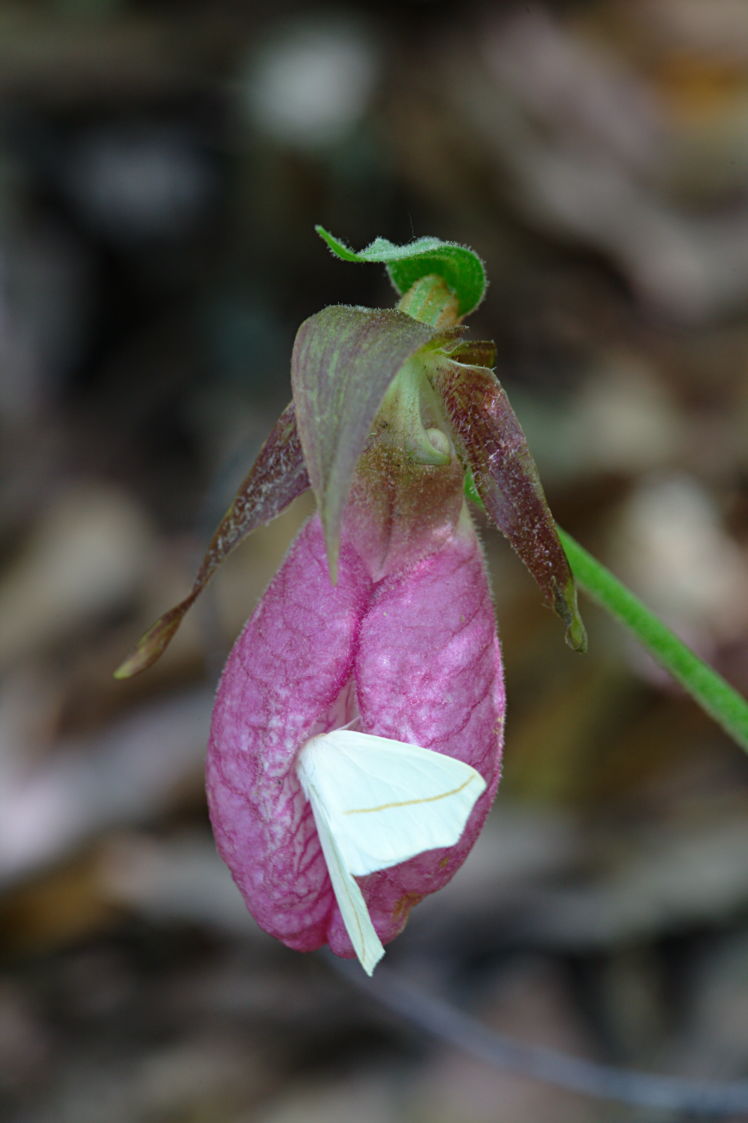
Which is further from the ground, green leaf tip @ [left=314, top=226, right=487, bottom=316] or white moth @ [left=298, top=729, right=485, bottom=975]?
green leaf tip @ [left=314, top=226, right=487, bottom=316]

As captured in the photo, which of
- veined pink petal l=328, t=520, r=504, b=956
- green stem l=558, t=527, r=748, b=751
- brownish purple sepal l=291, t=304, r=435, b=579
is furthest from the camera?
green stem l=558, t=527, r=748, b=751

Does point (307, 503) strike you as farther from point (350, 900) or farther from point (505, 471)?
point (350, 900)

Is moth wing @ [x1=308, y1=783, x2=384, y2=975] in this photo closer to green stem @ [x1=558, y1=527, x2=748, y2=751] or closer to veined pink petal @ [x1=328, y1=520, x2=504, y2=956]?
veined pink petal @ [x1=328, y1=520, x2=504, y2=956]

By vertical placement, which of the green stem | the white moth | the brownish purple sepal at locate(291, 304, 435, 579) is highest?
the brownish purple sepal at locate(291, 304, 435, 579)

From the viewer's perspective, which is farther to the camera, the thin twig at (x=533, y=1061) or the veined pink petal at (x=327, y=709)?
the thin twig at (x=533, y=1061)

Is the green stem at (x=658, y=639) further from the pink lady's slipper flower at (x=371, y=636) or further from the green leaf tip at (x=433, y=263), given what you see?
the green leaf tip at (x=433, y=263)

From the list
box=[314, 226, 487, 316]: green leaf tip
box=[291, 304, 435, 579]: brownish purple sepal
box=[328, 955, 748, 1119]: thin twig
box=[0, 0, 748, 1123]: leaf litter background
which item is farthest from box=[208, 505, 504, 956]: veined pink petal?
box=[0, 0, 748, 1123]: leaf litter background

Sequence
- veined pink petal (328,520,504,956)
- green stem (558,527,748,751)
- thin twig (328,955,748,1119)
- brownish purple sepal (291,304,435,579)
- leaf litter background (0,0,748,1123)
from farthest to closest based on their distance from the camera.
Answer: leaf litter background (0,0,748,1123) → thin twig (328,955,748,1119) → green stem (558,527,748,751) → veined pink petal (328,520,504,956) → brownish purple sepal (291,304,435,579)

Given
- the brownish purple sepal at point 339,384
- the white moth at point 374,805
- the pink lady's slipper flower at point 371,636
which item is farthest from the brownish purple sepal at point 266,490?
the white moth at point 374,805

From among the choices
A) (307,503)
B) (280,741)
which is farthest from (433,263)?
(307,503)
